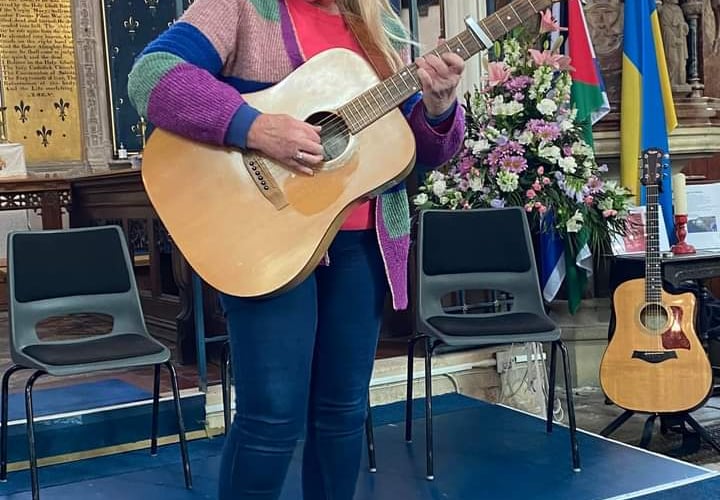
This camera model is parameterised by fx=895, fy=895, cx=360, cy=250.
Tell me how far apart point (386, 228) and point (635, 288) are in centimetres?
192

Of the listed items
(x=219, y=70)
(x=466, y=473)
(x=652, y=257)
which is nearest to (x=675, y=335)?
(x=652, y=257)

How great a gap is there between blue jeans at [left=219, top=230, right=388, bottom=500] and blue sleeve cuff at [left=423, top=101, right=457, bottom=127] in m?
0.20

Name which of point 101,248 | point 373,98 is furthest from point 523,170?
point 373,98

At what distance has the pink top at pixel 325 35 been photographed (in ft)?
4.53

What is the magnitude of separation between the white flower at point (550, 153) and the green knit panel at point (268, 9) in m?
1.92

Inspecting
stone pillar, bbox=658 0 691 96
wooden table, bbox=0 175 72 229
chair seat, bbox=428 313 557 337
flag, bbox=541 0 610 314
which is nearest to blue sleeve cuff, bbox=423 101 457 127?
chair seat, bbox=428 313 557 337

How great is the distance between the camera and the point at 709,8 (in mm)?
4391

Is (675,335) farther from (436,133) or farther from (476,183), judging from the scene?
(436,133)

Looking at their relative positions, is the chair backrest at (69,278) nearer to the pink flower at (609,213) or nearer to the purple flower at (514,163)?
the purple flower at (514,163)

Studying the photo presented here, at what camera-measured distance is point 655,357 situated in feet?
9.94

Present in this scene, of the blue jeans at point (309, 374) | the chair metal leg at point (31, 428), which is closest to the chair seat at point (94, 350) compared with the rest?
the chair metal leg at point (31, 428)

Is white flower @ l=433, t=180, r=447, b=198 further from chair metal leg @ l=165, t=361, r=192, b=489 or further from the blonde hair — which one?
the blonde hair

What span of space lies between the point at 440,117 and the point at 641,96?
8.50 ft

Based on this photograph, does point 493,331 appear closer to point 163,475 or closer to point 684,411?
point 684,411
